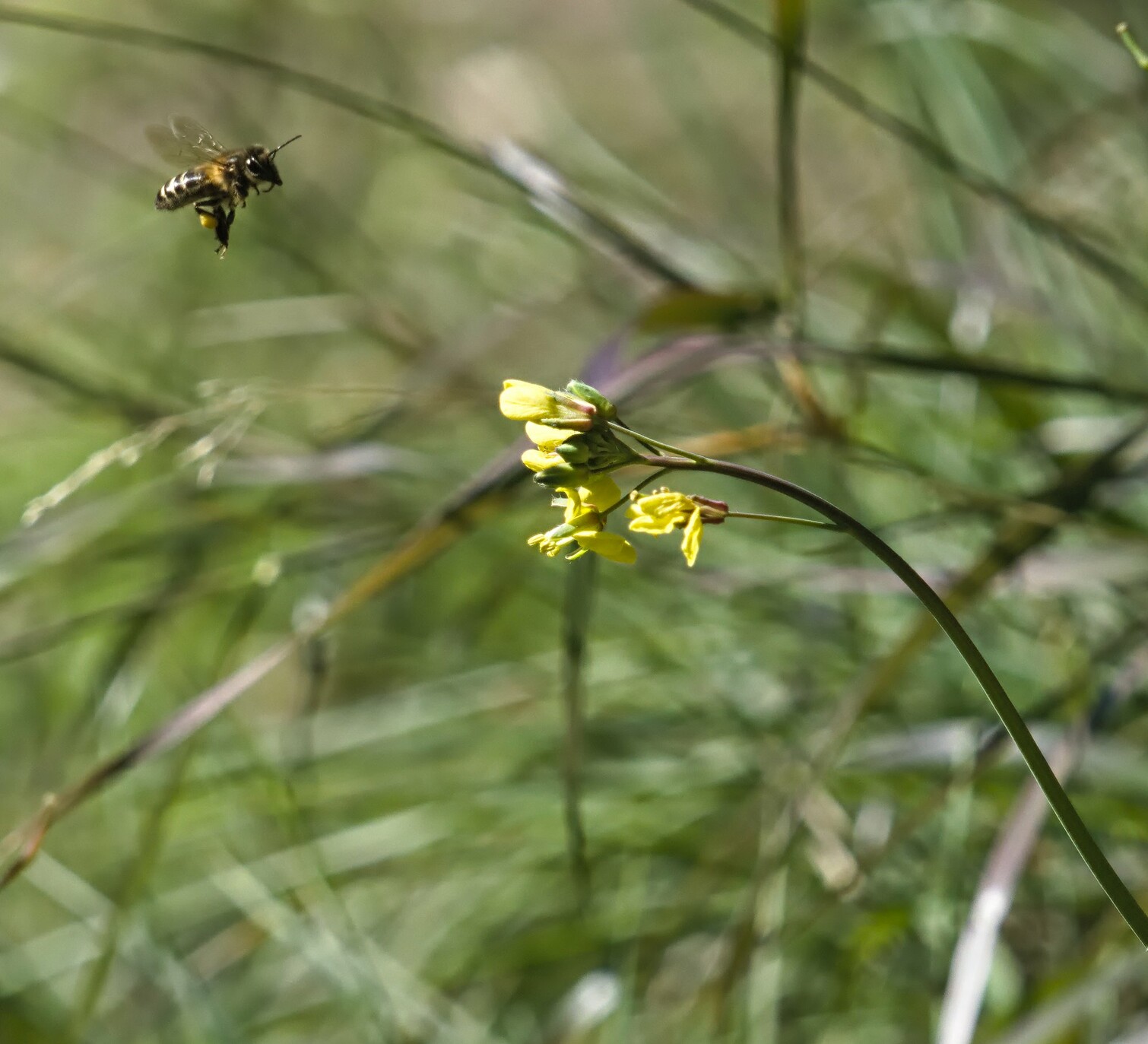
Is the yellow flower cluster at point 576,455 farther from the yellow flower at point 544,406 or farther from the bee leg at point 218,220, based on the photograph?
the bee leg at point 218,220

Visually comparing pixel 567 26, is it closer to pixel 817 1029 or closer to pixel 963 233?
pixel 963 233

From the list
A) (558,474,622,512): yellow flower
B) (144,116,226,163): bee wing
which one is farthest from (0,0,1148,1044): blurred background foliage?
(558,474,622,512): yellow flower

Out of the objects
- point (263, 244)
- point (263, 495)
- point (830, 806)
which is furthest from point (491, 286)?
point (830, 806)

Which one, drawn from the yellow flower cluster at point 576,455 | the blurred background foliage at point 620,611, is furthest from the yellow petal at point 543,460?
the blurred background foliage at point 620,611

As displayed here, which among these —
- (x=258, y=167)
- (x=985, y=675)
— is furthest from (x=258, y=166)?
(x=985, y=675)

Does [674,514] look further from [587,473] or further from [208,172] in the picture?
[208,172]

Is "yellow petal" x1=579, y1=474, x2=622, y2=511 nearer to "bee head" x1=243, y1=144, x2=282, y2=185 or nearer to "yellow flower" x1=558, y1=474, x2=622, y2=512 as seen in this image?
"yellow flower" x1=558, y1=474, x2=622, y2=512
